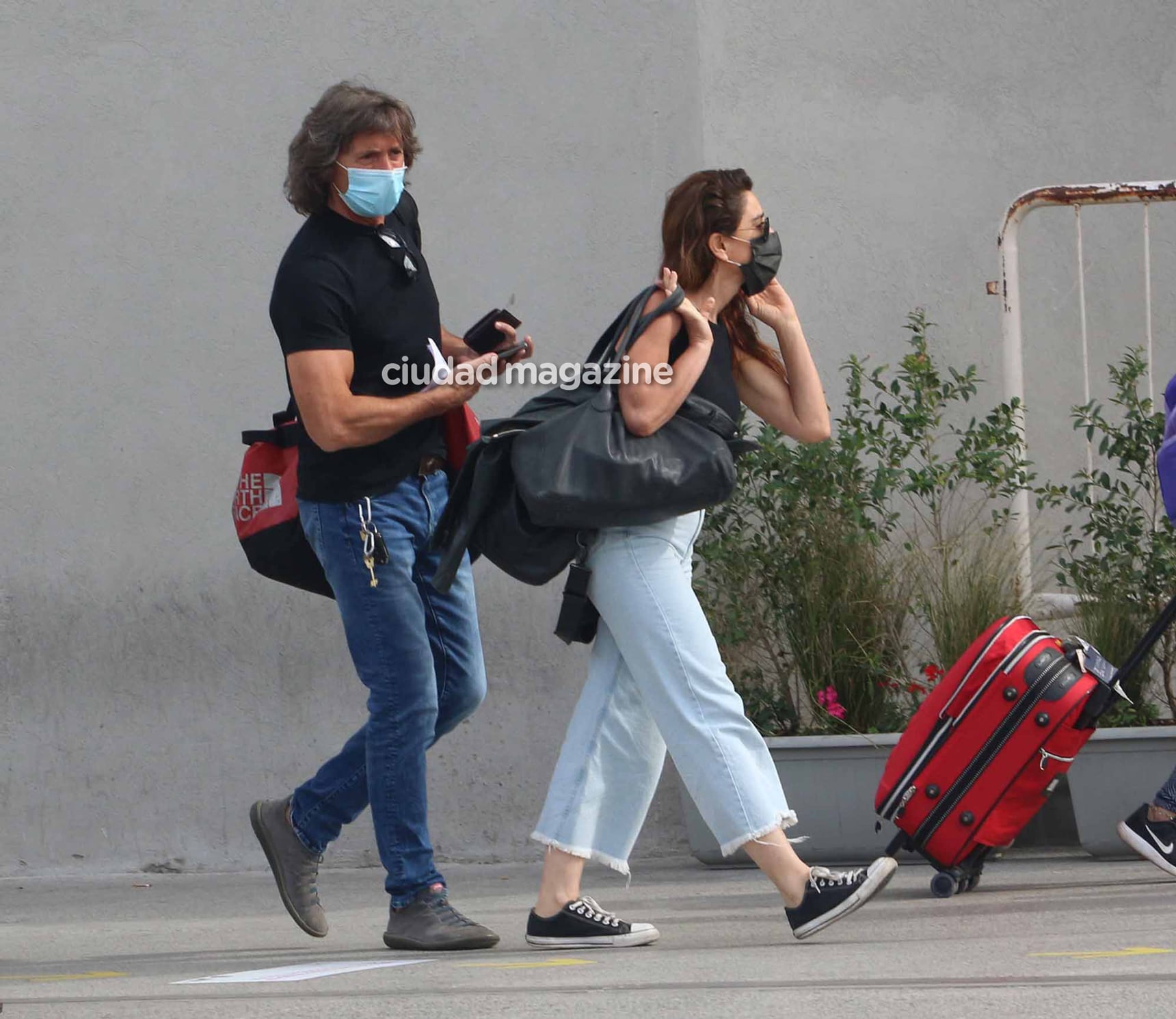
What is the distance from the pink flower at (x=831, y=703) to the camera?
4781mm

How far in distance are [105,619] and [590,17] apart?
7.61 feet

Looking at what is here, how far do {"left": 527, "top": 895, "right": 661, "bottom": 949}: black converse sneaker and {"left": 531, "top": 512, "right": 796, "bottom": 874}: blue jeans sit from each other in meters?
0.11

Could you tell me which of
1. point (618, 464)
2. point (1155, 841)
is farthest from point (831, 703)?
point (618, 464)

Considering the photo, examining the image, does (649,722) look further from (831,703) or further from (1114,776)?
(1114,776)

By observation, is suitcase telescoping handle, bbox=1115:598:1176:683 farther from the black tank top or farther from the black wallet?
the black wallet

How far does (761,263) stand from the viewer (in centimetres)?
360

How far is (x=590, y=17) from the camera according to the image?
531 cm

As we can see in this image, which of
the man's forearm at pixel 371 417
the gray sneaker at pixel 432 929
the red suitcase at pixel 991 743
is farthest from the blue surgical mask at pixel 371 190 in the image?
the red suitcase at pixel 991 743

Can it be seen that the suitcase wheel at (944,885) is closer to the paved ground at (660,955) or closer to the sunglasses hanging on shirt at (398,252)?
the paved ground at (660,955)

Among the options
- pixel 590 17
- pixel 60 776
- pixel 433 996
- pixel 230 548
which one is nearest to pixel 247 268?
pixel 230 548

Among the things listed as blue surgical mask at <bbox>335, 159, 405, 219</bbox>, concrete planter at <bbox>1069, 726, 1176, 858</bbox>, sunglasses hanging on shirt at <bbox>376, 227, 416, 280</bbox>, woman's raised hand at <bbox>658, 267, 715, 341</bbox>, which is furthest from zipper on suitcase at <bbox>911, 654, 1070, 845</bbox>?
blue surgical mask at <bbox>335, 159, 405, 219</bbox>

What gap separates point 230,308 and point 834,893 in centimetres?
287

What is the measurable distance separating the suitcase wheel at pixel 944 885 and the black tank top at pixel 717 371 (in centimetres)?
122

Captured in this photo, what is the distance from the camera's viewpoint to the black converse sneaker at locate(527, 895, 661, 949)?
3502 millimetres
